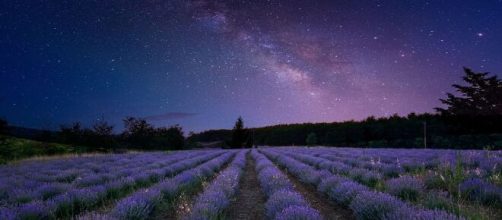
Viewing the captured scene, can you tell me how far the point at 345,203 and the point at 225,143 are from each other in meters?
65.8

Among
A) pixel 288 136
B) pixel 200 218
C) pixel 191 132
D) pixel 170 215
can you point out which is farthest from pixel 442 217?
pixel 191 132

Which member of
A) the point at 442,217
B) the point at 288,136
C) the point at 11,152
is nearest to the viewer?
the point at 442,217

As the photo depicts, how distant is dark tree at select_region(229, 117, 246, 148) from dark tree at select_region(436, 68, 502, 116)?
38.9m

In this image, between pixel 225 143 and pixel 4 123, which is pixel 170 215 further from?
pixel 225 143

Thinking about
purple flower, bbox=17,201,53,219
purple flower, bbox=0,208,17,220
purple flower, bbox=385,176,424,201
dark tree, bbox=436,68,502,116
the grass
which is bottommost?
the grass

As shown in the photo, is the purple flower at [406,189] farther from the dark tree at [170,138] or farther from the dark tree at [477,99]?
the dark tree at [170,138]

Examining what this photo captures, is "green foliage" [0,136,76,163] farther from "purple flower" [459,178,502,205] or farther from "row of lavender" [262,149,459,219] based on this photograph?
"purple flower" [459,178,502,205]

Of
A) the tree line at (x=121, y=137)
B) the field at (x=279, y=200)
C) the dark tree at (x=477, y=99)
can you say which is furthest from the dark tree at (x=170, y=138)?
the field at (x=279, y=200)

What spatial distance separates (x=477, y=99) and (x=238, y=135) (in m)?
Answer: 42.7

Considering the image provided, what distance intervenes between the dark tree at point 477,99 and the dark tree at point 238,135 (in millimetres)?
38949

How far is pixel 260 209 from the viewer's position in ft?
17.7

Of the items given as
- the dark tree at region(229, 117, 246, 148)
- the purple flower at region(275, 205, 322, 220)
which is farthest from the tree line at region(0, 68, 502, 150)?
the purple flower at region(275, 205, 322, 220)

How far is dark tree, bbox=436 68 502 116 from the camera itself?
32.2 m

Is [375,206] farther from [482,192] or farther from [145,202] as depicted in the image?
[145,202]
